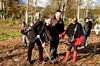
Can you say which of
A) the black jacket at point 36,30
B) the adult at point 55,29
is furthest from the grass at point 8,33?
the black jacket at point 36,30

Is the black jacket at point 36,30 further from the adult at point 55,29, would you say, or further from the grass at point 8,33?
the grass at point 8,33

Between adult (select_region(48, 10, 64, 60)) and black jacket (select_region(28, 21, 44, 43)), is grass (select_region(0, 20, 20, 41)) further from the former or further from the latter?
black jacket (select_region(28, 21, 44, 43))

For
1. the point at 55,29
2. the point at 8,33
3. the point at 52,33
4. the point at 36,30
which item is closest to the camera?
the point at 36,30

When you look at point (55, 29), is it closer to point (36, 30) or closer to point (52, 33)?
point (52, 33)

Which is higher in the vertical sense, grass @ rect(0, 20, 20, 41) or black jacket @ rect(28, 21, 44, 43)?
black jacket @ rect(28, 21, 44, 43)

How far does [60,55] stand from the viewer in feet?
46.3

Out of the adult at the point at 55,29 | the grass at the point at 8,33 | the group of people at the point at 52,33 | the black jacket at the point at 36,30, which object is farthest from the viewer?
the grass at the point at 8,33

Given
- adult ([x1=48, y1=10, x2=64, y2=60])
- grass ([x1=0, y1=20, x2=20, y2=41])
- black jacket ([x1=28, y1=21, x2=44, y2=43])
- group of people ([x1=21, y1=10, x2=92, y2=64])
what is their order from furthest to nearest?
1. grass ([x1=0, y1=20, x2=20, y2=41])
2. adult ([x1=48, y1=10, x2=64, y2=60])
3. group of people ([x1=21, y1=10, x2=92, y2=64])
4. black jacket ([x1=28, y1=21, x2=44, y2=43])

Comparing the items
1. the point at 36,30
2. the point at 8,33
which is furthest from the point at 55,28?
the point at 8,33

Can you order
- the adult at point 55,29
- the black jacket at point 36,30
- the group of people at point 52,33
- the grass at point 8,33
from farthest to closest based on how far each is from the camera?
the grass at point 8,33, the adult at point 55,29, the group of people at point 52,33, the black jacket at point 36,30

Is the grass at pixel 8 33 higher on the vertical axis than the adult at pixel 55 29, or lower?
lower

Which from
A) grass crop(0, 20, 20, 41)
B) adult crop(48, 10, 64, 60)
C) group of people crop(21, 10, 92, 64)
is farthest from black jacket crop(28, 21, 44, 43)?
grass crop(0, 20, 20, 41)

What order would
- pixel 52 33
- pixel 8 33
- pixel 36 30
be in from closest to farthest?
1. pixel 36 30
2. pixel 52 33
3. pixel 8 33

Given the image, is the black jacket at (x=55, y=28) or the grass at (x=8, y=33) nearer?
the black jacket at (x=55, y=28)
